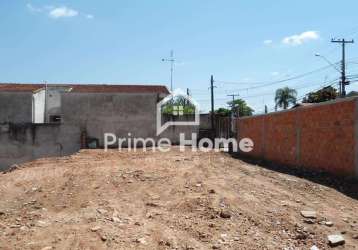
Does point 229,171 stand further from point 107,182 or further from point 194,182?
point 107,182

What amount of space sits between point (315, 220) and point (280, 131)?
8506 mm

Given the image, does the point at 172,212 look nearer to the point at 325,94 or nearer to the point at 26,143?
the point at 26,143

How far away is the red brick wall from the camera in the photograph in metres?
9.77

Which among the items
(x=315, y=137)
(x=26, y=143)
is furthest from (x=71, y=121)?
(x=315, y=137)

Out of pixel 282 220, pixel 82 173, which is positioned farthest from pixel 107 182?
pixel 282 220

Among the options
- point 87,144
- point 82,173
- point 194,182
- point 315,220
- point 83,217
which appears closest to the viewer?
point 315,220

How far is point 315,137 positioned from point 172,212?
19.8ft

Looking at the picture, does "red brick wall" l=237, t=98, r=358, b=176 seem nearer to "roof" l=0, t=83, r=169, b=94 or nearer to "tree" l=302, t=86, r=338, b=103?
"roof" l=0, t=83, r=169, b=94

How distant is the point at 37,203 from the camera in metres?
8.12

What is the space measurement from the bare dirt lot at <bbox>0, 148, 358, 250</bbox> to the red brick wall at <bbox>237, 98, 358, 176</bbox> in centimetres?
104

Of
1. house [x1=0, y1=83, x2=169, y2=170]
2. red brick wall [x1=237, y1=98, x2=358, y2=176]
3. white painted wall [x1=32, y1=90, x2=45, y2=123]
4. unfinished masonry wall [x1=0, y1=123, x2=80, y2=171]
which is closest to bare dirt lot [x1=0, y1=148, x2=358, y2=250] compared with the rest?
red brick wall [x1=237, y1=98, x2=358, y2=176]

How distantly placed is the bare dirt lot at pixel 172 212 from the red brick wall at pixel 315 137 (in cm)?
104

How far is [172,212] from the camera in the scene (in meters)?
7.14

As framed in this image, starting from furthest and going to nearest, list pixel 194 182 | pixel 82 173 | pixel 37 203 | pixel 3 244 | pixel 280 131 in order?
pixel 280 131 → pixel 82 173 → pixel 194 182 → pixel 37 203 → pixel 3 244
